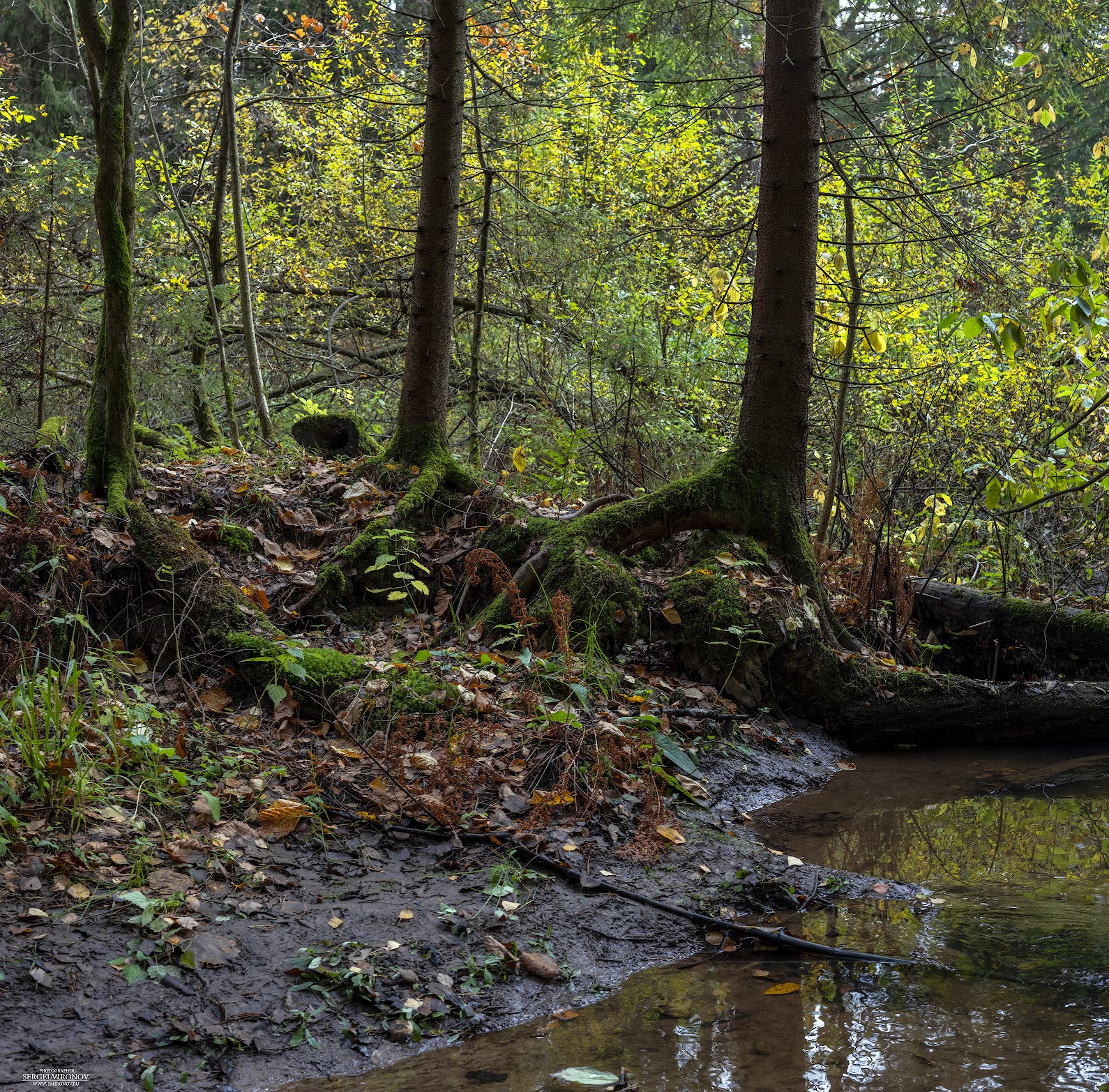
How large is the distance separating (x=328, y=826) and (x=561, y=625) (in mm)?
1524

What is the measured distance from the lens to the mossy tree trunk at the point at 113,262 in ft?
16.4

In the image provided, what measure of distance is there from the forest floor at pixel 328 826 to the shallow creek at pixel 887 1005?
0.16m

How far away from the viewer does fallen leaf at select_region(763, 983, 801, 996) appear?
3035mm

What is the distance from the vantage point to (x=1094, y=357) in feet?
29.1

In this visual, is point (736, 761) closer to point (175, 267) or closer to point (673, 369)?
point (673, 369)

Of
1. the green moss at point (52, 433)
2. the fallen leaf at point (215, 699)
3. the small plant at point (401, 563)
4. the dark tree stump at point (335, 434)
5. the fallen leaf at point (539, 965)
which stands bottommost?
the fallen leaf at point (539, 965)

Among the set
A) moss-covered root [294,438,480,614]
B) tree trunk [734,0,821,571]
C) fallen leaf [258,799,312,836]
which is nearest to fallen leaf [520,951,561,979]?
fallen leaf [258,799,312,836]

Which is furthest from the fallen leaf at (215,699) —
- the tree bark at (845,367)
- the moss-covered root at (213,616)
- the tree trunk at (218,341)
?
the tree bark at (845,367)

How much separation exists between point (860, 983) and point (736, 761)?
6.93ft

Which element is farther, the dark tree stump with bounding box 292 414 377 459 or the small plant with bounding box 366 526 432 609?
the dark tree stump with bounding box 292 414 377 459

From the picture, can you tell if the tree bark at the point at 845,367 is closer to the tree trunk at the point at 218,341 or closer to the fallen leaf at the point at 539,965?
the fallen leaf at the point at 539,965

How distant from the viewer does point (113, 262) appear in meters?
5.12

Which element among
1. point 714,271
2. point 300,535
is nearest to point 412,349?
point 300,535

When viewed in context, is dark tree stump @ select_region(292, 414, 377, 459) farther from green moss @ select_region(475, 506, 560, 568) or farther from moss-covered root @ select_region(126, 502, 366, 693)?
moss-covered root @ select_region(126, 502, 366, 693)
